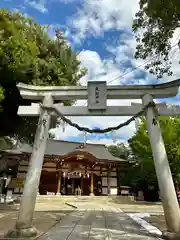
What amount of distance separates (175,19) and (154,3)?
0.65m

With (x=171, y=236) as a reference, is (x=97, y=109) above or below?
above

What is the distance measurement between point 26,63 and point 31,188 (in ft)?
13.0

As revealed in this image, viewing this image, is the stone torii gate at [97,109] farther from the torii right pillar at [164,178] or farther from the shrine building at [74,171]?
the shrine building at [74,171]

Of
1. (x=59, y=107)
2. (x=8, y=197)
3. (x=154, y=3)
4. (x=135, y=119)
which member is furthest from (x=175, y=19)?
(x=8, y=197)

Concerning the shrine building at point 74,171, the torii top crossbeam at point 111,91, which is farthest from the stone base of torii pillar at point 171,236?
the shrine building at point 74,171

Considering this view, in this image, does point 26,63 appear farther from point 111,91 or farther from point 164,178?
point 164,178

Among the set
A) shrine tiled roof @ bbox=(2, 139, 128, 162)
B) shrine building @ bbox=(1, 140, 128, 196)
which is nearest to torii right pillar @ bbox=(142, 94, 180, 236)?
shrine building @ bbox=(1, 140, 128, 196)

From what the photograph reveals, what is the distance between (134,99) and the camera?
6453 mm

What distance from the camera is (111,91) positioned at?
619 cm

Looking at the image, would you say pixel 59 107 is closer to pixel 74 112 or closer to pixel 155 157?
pixel 74 112

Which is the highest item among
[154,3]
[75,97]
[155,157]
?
[154,3]

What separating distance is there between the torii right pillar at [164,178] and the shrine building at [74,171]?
15.8 meters

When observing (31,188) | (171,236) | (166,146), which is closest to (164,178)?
(171,236)

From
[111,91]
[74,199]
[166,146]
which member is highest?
[166,146]
